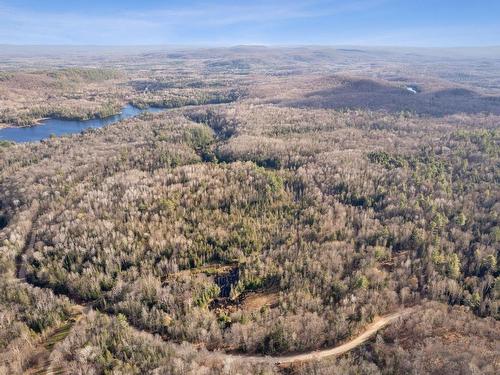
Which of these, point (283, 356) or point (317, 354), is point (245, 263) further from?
point (317, 354)

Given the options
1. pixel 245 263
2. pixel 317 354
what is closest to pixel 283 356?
pixel 317 354

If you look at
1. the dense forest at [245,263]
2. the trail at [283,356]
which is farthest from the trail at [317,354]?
the dense forest at [245,263]

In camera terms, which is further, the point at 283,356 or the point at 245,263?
the point at 245,263

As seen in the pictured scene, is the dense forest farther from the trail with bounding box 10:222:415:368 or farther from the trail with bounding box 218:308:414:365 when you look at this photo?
the trail with bounding box 218:308:414:365

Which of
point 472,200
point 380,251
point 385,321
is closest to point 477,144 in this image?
point 472,200

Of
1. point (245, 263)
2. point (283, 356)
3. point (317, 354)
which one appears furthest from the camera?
point (245, 263)

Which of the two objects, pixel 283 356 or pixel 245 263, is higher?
pixel 245 263

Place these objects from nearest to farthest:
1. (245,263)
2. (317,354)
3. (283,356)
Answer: (283,356)
(317,354)
(245,263)

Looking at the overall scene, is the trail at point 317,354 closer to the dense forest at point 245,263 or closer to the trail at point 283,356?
the trail at point 283,356

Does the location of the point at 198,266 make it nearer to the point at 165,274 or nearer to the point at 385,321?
the point at 165,274
